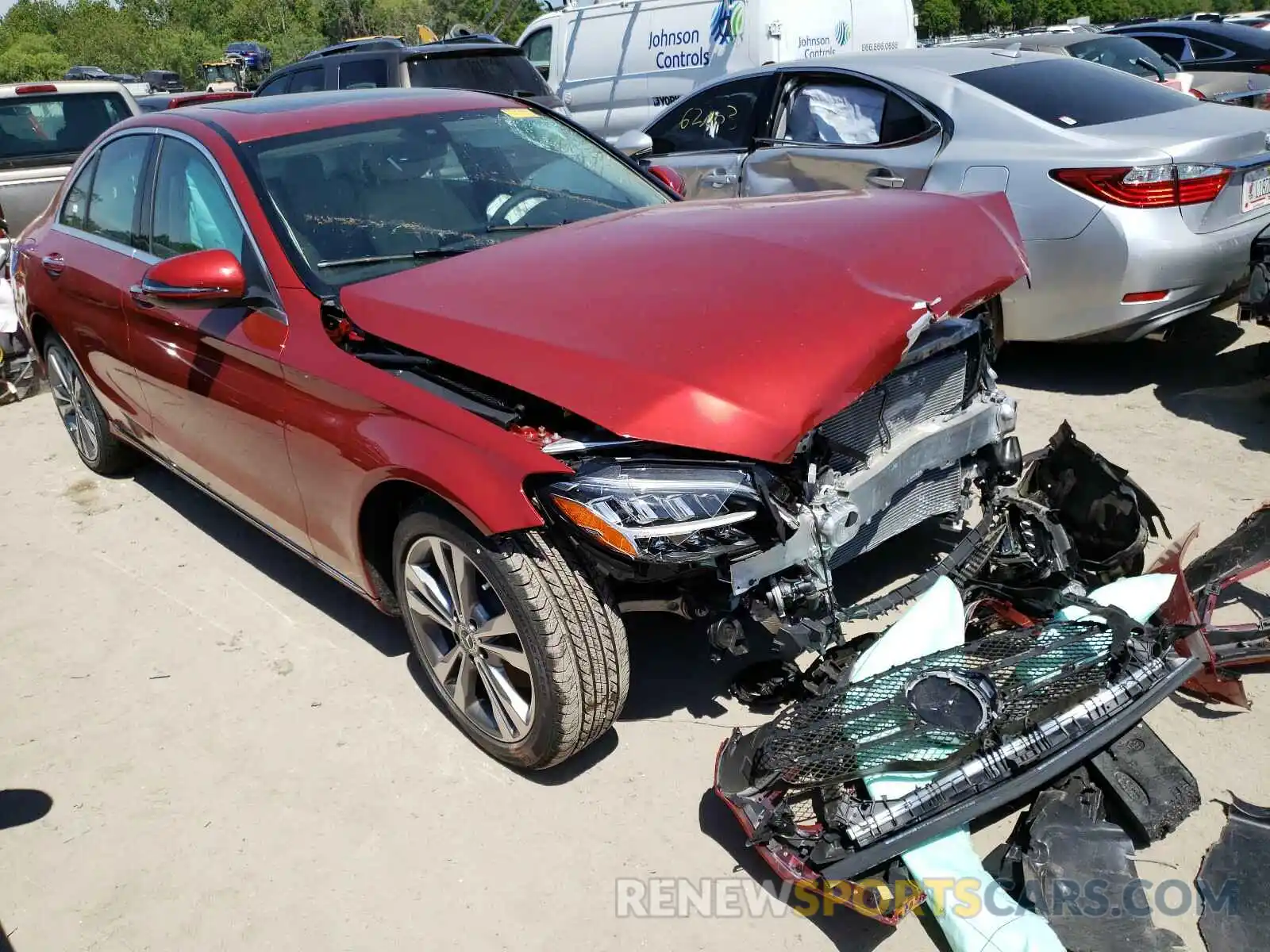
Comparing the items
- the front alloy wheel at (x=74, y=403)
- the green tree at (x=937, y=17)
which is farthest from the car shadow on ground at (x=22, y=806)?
the green tree at (x=937, y=17)

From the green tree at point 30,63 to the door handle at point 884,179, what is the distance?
143 feet

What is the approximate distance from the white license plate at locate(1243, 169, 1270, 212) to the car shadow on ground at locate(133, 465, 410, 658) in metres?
4.37

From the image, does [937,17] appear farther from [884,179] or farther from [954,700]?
[954,700]

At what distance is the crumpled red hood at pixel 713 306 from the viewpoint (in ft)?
7.68

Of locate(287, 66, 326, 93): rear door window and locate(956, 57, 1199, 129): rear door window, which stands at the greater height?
locate(287, 66, 326, 93): rear door window

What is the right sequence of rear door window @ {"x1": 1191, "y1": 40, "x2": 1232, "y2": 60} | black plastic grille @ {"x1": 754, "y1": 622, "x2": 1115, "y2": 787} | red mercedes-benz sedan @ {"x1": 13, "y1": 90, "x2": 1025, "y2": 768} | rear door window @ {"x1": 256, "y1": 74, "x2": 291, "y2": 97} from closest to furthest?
black plastic grille @ {"x1": 754, "y1": 622, "x2": 1115, "y2": 787} < red mercedes-benz sedan @ {"x1": 13, "y1": 90, "x2": 1025, "y2": 768} < rear door window @ {"x1": 256, "y1": 74, "x2": 291, "y2": 97} < rear door window @ {"x1": 1191, "y1": 40, "x2": 1232, "y2": 60}

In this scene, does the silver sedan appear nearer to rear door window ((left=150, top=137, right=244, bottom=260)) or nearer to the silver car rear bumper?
the silver car rear bumper

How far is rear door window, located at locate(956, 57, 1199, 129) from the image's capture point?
16.7 ft

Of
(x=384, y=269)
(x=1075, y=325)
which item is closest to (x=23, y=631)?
(x=384, y=269)

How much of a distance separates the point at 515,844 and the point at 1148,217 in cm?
395

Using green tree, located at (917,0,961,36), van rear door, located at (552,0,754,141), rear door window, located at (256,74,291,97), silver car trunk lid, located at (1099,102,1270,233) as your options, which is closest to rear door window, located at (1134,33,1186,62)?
van rear door, located at (552,0,754,141)

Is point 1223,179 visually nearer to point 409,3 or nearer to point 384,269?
point 384,269

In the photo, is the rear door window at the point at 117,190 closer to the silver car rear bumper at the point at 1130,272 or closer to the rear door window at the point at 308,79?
the silver car rear bumper at the point at 1130,272

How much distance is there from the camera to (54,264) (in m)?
4.61
